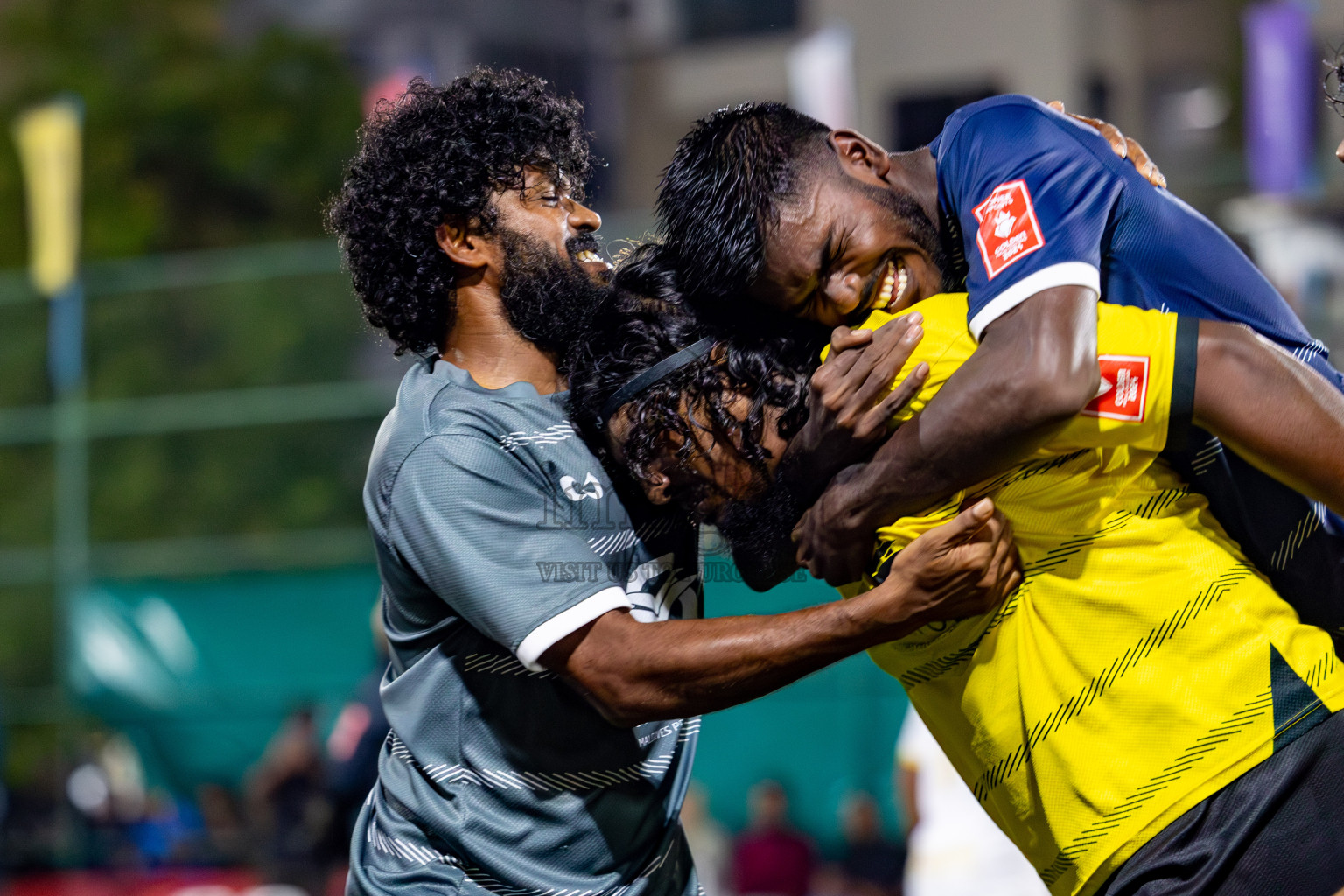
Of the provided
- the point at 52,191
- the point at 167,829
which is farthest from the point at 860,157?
the point at 52,191

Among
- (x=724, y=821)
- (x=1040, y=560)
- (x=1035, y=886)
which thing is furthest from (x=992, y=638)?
(x=724, y=821)

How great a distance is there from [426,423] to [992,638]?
97 cm

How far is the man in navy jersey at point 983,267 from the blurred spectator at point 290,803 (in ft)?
24.6

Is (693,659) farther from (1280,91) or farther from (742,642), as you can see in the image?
(1280,91)

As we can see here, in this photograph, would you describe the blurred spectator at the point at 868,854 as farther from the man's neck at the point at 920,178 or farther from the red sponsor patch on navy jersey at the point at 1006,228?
the red sponsor patch on navy jersey at the point at 1006,228

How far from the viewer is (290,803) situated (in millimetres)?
9383

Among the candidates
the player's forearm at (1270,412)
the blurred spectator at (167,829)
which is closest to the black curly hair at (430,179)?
the player's forearm at (1270,412)

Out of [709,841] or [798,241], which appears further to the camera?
[709,841]

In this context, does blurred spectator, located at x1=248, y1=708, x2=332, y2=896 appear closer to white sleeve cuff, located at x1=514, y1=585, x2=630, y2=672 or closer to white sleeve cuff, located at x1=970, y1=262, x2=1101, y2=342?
white sleeve cuff, located at x1=514, y1=585, x2=630, y2=672

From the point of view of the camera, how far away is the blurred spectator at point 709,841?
9039mm

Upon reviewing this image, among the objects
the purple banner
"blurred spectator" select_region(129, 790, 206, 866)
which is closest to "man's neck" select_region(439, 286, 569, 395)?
the purple banner

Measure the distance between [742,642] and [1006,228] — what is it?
0.73 meters

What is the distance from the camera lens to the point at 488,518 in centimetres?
229

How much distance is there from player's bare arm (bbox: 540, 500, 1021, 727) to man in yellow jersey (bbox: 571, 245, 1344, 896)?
0.24 feet
